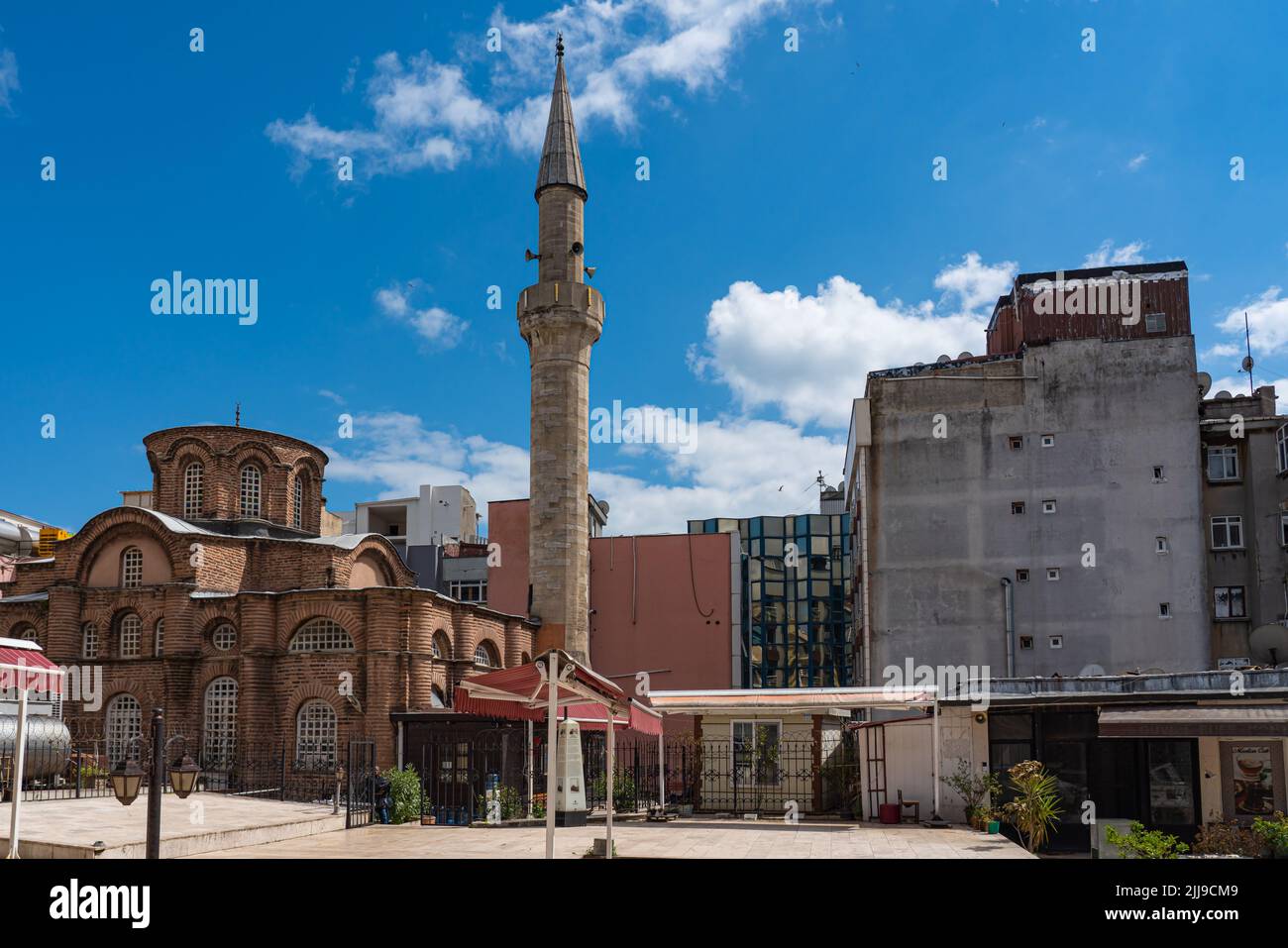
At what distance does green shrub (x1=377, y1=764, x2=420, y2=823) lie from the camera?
2523 centimetres

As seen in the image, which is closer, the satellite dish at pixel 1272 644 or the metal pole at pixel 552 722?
the metal pole at pixel 552 722

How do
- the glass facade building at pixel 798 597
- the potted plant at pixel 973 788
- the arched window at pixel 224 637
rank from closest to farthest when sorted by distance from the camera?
the potted plant at pixel 973 788 < the arched window at pixel 224 637 < the glass facade building at pixel 798 597

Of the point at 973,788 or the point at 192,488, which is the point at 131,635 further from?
the point at 973,788

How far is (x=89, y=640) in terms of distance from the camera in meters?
39.2

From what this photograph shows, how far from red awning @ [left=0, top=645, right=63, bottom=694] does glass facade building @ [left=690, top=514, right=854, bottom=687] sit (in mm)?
51053

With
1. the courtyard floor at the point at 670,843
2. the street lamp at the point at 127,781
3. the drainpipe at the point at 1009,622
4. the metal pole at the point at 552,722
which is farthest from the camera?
the drainpipe at the point at 1009,622

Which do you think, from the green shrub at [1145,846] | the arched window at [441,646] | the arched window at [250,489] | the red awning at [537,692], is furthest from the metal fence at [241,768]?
the green shrub at [1145,846]

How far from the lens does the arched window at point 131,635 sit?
127ft

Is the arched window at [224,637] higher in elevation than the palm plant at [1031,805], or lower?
higher

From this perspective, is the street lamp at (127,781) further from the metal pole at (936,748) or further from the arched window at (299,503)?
the arched window at (299,503)

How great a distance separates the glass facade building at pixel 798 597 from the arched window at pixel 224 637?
31927 millimetres

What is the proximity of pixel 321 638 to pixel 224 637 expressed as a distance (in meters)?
3.61

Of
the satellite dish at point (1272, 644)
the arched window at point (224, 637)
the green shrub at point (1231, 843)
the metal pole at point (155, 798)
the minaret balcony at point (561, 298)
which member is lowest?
the green shrub at point (1231, 843)
